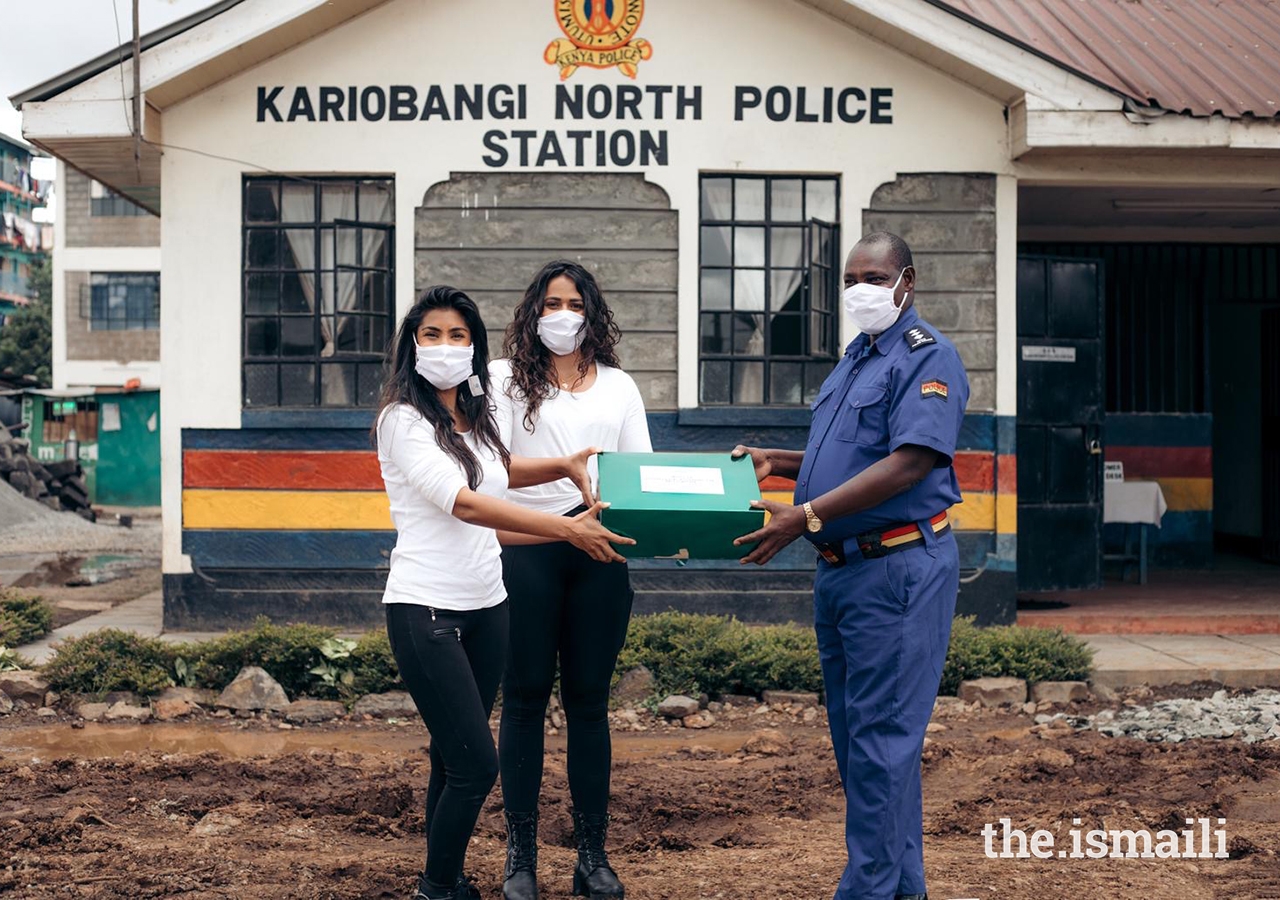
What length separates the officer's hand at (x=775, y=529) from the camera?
4.01 m

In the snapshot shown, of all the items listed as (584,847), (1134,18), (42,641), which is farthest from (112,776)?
(1134,18)

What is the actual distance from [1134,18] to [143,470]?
20.3m

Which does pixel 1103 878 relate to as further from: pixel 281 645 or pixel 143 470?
pixel 143 470

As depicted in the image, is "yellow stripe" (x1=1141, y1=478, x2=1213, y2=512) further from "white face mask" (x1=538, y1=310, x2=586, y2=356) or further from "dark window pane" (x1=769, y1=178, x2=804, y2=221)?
"white face mask" (x1=538, y1=310, x2=586, y2=356)

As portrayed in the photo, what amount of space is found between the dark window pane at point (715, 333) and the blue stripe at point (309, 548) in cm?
267

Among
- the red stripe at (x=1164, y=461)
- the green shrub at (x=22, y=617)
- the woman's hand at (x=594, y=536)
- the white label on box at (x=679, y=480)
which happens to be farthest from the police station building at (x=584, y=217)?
the woman's hand at (x=594, y=536)

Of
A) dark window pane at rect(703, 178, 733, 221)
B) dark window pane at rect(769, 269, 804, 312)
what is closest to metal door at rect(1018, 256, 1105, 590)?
dark window pane at rect(769, 269, 804, 312)

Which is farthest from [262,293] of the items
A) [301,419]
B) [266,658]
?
[266,658]

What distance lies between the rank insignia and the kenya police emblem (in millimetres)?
6086

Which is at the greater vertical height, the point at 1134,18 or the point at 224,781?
the point at 1134,18

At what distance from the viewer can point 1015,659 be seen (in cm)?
800

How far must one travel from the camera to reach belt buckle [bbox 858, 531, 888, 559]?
400cm

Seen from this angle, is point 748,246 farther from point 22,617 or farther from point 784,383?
point 22,617

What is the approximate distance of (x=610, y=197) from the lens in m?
9.55
